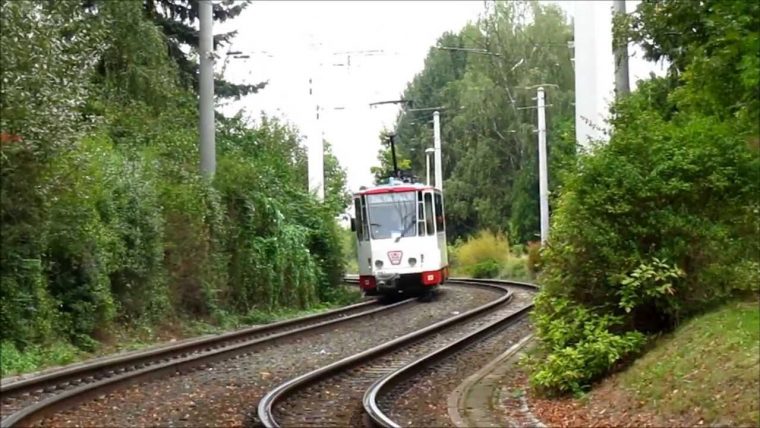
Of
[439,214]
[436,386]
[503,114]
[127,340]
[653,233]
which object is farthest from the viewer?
[503,114]

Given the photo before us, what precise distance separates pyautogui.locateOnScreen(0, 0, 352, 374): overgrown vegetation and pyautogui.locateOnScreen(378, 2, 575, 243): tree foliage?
3094cm

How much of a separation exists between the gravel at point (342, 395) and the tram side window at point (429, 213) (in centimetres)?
1051

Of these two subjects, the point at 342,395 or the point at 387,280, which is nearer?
the point at 342,395

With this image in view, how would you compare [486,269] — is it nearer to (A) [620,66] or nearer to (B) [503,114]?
(B) [503,114]

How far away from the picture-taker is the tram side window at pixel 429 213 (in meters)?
29.5

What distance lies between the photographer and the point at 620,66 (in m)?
17.8

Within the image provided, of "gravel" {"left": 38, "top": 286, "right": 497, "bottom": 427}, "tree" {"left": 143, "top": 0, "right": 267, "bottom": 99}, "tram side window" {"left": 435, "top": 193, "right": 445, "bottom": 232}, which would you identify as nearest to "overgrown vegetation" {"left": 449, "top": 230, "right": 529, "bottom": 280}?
"tram side window" {"left": 435, "top": 193, "right": 445, "bottom": 232}

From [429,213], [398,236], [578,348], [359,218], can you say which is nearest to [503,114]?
[429,213]

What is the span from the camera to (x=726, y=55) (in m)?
10.3

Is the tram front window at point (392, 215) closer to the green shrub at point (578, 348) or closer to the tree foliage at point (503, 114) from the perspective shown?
the green shrub at point (578, 348)

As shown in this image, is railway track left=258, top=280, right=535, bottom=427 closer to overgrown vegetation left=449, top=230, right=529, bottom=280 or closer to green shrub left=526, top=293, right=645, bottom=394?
green shrub left=526, top=293, right=645, bottom=394

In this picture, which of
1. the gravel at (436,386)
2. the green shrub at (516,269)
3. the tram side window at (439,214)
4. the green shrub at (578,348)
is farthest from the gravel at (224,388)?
the green shrub at (516,269)

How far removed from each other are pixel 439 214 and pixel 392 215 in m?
1.89

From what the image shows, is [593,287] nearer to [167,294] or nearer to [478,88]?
[167,294]
